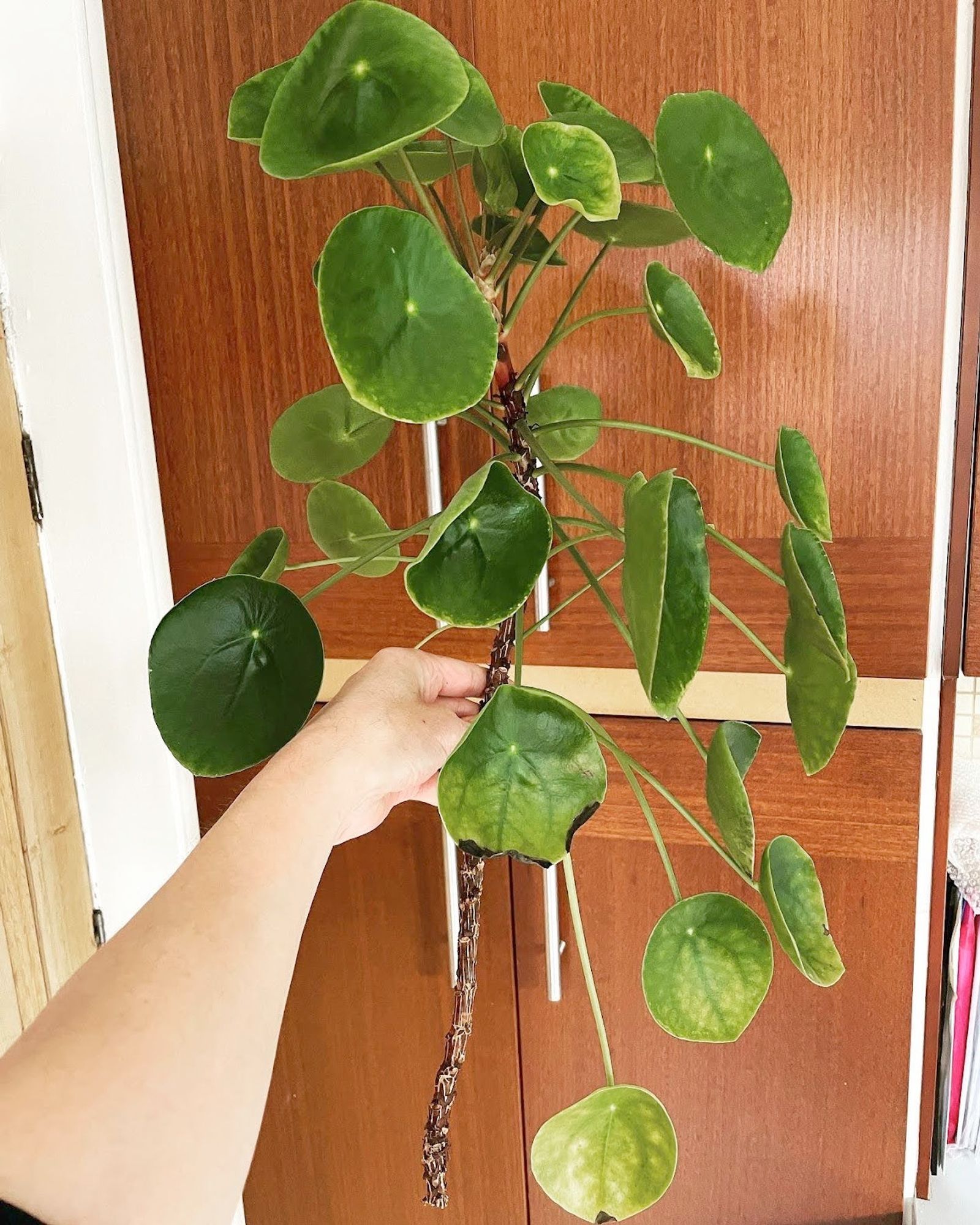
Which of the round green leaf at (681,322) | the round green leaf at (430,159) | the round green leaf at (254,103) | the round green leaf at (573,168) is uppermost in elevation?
the round green leaf at (254,103)

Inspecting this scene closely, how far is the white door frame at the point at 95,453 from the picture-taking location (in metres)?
1.08

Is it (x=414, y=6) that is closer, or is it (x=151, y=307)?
(x=414, y=6)

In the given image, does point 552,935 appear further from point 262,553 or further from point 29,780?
point 29,780

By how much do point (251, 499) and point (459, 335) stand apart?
723mm

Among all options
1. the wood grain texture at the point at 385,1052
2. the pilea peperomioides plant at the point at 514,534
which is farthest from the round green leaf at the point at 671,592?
the wood grain texture at the point at 385,1052

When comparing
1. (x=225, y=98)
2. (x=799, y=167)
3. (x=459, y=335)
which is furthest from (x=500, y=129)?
(x=225, y=98)

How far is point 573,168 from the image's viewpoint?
1.69 ft

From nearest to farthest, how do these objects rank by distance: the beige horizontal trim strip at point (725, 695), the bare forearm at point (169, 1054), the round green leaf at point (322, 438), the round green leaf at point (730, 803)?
1. the bare forearm at point (169, 1054)
2. the round green leaf at point (730, 803)
3. the round green leaf at point (322, 438)
4. the beige horizontal trim strip at point (725, 695)

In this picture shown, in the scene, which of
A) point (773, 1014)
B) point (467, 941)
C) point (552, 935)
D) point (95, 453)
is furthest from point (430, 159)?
point (773, 1014)

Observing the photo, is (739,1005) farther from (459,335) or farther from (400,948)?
(400,948)

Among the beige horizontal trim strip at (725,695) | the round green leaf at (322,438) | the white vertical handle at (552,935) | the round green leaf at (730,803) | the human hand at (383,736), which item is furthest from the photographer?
the white vertical handle at (552,935)

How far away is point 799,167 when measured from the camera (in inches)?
34.8

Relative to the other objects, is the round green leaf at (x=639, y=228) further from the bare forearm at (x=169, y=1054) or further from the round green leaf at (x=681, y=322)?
the bare forearm at (x=169, y=1054)

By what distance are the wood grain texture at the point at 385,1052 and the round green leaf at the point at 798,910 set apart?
20.6 inches
